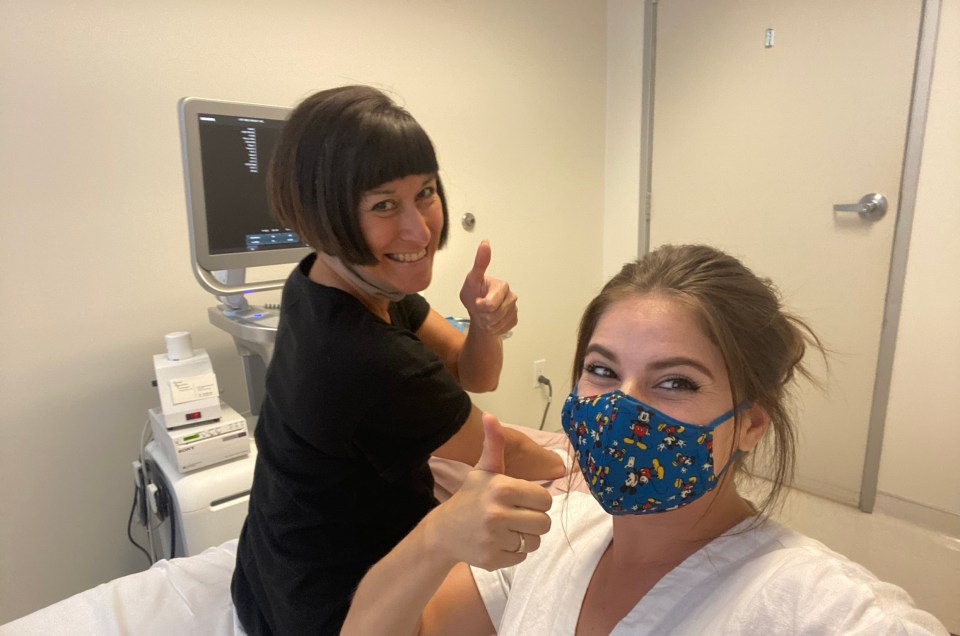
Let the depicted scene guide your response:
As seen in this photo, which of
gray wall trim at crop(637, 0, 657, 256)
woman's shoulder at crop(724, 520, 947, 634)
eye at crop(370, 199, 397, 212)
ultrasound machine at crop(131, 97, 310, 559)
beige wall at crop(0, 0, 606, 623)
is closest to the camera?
woman's shoulder at crop(724, 520, 947, 634)

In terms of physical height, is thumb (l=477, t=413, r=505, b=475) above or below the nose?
below

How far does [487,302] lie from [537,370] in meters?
1.79

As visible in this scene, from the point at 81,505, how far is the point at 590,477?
1.65m

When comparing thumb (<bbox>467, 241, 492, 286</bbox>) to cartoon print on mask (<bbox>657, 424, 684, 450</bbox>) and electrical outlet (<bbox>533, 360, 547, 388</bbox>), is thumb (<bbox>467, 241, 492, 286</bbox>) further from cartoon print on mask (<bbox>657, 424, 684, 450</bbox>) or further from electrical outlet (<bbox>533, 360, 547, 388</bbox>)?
electrical outlet (<bbox>533, 360, 547, 388</bbox>)

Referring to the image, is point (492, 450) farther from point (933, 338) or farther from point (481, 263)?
point (933, 338)

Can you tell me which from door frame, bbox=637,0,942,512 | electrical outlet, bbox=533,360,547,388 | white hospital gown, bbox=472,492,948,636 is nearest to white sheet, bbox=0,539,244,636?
white hospital gown, bbox=472,492,948,636

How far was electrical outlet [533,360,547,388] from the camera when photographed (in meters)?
2.90

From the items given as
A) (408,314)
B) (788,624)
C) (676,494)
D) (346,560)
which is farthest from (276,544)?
(788,624)

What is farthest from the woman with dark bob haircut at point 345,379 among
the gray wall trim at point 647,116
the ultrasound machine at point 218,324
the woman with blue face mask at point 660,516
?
the gray wall trim at point 647,116

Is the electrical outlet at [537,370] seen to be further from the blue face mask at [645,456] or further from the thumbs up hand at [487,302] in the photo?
the blue face mask at [645,456]

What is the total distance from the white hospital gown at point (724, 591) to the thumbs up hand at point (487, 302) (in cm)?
41

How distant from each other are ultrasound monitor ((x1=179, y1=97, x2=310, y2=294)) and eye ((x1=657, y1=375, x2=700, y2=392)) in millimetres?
1011

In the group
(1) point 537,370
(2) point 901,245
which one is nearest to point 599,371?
(2) point 901,245

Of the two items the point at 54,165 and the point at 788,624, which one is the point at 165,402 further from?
the point at 788,624
